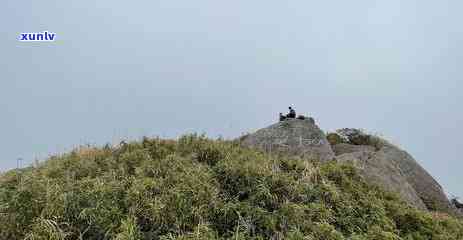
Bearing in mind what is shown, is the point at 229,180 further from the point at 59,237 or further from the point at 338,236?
the point at 59,237

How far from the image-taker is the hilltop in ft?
21.5

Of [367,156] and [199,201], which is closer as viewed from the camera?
[199,201]

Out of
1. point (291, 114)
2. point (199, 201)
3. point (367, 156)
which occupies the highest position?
point (291, 114)

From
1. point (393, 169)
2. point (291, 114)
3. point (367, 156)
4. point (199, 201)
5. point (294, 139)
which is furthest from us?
point (291, 114)

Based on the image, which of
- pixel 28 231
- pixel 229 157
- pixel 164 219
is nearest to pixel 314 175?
pixel 229 157

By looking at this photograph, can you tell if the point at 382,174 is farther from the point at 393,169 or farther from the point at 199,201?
the point at 199,201

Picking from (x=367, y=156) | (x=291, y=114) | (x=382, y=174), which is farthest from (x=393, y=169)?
(x=291, y=114)

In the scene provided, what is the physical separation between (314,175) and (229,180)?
2208mm

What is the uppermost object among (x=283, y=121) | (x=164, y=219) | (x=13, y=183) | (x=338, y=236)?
(x=283, y=121)

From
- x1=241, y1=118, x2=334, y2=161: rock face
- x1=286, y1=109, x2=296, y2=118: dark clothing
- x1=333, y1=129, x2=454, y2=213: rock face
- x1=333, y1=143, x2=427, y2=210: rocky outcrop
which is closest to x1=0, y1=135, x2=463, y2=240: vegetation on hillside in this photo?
x1=333, y1=143, x2=427, y2=210: rocky outcrop

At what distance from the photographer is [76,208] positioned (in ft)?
22.4

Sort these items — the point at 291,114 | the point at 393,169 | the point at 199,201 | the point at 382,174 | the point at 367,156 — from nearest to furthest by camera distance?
the point at 199,201, the point at 382,174, the point at 393,169, the point at 367,156, the point at 291,114

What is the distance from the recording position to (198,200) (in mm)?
7145

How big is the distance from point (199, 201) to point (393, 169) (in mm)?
9925
